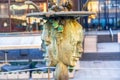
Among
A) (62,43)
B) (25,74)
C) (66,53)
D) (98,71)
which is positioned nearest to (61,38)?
(62,43)

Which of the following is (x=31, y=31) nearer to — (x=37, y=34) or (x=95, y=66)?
(x=37, y=34)

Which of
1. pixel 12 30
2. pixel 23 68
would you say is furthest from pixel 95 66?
pixel 12 30

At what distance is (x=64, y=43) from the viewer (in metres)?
9.98

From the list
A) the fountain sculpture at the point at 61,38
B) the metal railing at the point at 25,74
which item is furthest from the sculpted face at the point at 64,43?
the metal railing at the point at 25,74

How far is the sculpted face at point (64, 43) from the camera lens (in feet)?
32.5

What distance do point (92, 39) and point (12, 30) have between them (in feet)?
22.8

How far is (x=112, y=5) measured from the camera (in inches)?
Answer: 2015

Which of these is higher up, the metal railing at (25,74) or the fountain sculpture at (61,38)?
the fountain sculpture at (61,38)

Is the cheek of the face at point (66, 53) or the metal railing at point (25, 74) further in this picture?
the metal railing at point (25, 74)

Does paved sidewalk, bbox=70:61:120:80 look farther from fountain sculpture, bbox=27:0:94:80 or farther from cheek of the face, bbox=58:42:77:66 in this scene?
cheek of the face, bbox=58:42:77:66

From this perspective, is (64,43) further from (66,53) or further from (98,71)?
(98,71)

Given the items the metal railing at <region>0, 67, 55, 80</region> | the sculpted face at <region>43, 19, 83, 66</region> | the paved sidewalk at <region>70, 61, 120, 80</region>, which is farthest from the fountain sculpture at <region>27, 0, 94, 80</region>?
the metal railing at <region>0, 67, 55, 80</region>

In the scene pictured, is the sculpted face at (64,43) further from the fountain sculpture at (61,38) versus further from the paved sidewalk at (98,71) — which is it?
the paved sidewalk at (98,71)

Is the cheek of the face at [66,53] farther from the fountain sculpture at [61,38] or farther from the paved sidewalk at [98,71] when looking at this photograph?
the paved sidewalk at [98,71]
